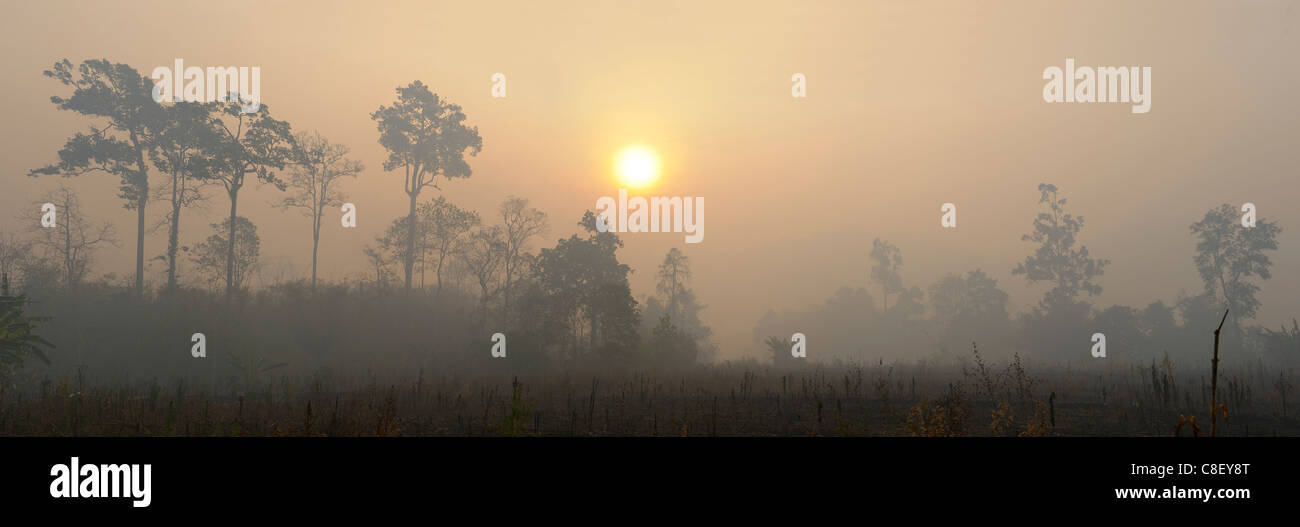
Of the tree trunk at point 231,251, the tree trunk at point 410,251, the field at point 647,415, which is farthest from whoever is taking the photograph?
the tree trunk at point 410,251

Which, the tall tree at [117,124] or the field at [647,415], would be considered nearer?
the field at [647,415]

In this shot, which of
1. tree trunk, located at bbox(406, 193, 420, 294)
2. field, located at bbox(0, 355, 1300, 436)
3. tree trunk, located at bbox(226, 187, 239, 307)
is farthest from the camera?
tree trunk, located at bbox(406, 193, 420, 294)

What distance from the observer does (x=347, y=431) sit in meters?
9.36

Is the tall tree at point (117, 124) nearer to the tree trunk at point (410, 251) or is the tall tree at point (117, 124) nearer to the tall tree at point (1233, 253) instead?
the tree trunk at point (410, 251)

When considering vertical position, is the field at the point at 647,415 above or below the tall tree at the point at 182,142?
below

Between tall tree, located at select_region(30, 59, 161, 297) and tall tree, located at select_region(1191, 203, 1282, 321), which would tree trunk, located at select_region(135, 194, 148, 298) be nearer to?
tall tree, located at select_region(30, 59, 161, 297)

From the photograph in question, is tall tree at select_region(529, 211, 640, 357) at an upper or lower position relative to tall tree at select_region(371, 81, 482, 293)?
lower

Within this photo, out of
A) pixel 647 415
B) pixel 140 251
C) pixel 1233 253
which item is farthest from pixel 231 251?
pixel 1233 253

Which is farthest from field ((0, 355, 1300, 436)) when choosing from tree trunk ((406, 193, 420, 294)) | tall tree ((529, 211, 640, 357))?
tree trunk ((406, 193, 420, 294))

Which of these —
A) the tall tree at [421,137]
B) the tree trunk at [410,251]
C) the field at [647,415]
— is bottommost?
the field at [647,415]

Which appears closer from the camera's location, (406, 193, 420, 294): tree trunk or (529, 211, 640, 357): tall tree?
(529, 211, 640, 357): tall tree

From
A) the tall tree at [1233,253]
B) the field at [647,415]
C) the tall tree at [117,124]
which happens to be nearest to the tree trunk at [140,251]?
the tall tree at [117,124]
